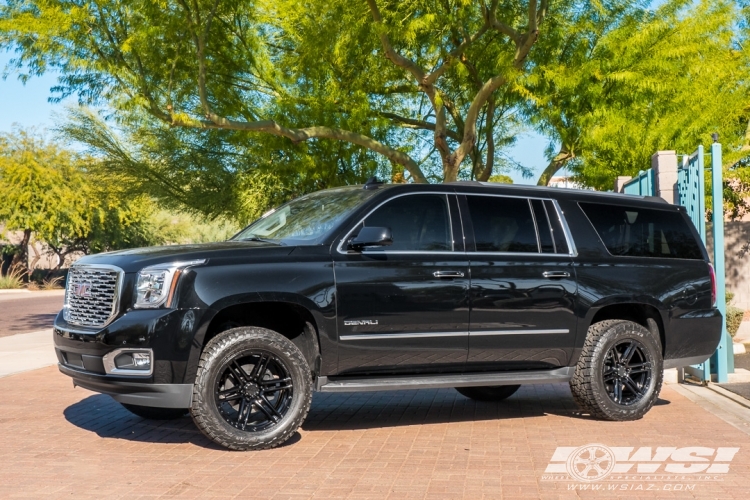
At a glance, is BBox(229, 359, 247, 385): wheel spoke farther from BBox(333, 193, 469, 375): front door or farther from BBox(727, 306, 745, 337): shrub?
BBox(727, 306, 745, 337): shrub

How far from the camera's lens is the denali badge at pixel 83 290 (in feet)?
24.7

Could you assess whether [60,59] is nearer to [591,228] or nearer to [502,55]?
[502,55]

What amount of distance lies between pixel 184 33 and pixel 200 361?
10072 mm

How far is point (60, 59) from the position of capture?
53.4ft

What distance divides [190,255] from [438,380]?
2.26 metres

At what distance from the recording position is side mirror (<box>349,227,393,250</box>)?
748cm

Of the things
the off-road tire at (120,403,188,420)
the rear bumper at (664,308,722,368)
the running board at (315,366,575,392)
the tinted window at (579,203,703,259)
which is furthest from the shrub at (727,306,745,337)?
the off-road tire at (120,403,188,420)

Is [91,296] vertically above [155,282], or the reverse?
[155,282]

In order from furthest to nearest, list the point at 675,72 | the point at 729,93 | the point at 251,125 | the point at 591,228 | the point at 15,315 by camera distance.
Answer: the point at 15,315
the point at 729,93
the point at 675,72
the point at 251,125
the point at 591,228

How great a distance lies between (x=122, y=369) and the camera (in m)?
7.14

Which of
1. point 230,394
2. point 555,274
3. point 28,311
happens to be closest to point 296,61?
point 555,274

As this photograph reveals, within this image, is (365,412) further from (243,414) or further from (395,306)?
(243,414)

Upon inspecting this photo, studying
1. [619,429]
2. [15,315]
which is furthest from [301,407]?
[15,315]

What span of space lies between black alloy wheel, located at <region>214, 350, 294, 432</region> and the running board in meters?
0.33
